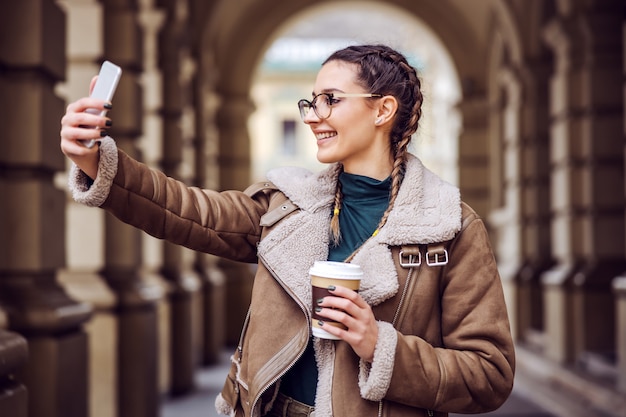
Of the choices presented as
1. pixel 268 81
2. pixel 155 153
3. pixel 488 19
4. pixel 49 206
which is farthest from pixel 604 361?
pixel 268 81

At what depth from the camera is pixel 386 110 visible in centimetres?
229

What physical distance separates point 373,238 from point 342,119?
1.05 feet

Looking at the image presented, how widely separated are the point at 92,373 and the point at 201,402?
8.49 feet

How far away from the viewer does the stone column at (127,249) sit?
6.33 meters

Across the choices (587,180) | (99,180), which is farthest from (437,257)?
(587,180)

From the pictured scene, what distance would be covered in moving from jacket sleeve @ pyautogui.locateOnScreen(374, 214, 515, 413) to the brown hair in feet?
0.77

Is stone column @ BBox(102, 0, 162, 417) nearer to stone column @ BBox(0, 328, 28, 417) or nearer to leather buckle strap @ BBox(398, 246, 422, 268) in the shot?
stone column @ BBox(0, 328, 28, 417)

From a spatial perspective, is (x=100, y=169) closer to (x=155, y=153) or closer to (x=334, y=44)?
(x=155, y=153)

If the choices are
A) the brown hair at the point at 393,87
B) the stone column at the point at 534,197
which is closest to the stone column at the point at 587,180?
the stone column at the point at 534,197

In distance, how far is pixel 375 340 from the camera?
78.7 inches

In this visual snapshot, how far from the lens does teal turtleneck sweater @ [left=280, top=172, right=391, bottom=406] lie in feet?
7.16

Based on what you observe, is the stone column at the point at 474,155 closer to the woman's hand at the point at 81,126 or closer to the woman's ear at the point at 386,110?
the woman's ear at the point at 386,110

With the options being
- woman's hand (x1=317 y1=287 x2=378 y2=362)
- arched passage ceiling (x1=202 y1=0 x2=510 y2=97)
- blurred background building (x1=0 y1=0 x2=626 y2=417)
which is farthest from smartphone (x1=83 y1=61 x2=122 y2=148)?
arched passage ceiling (x1=202 y1=0 x2=510 y2=97)

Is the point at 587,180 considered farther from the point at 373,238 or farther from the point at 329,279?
the point at 329,279
